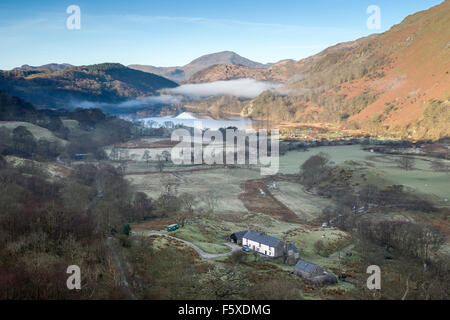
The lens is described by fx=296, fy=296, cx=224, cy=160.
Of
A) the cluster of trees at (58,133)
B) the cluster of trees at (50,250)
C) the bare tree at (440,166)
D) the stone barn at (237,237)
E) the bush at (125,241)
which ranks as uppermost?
the cluster of trees at (58,133)

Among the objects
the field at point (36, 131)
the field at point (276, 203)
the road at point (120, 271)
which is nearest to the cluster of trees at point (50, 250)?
the road at point (120, 271)

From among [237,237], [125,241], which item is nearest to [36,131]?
[237,237]

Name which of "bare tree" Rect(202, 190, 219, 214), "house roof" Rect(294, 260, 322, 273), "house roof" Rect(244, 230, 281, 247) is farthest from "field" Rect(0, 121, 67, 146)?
"house roof" Rect(294, 260, 322, 273)

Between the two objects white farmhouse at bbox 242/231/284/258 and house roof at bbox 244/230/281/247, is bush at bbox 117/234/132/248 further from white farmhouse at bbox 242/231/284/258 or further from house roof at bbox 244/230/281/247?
house roof at bbox 244/230/281/247

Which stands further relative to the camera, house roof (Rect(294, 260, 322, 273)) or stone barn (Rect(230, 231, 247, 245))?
stone barn (Rect(230, 231, 247, 245))

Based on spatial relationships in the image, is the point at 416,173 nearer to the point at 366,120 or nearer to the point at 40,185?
the point at 40,185

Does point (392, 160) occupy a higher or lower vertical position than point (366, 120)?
lower

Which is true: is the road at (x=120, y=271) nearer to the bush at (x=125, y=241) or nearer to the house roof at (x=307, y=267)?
the bush at (x=125, y=241)
